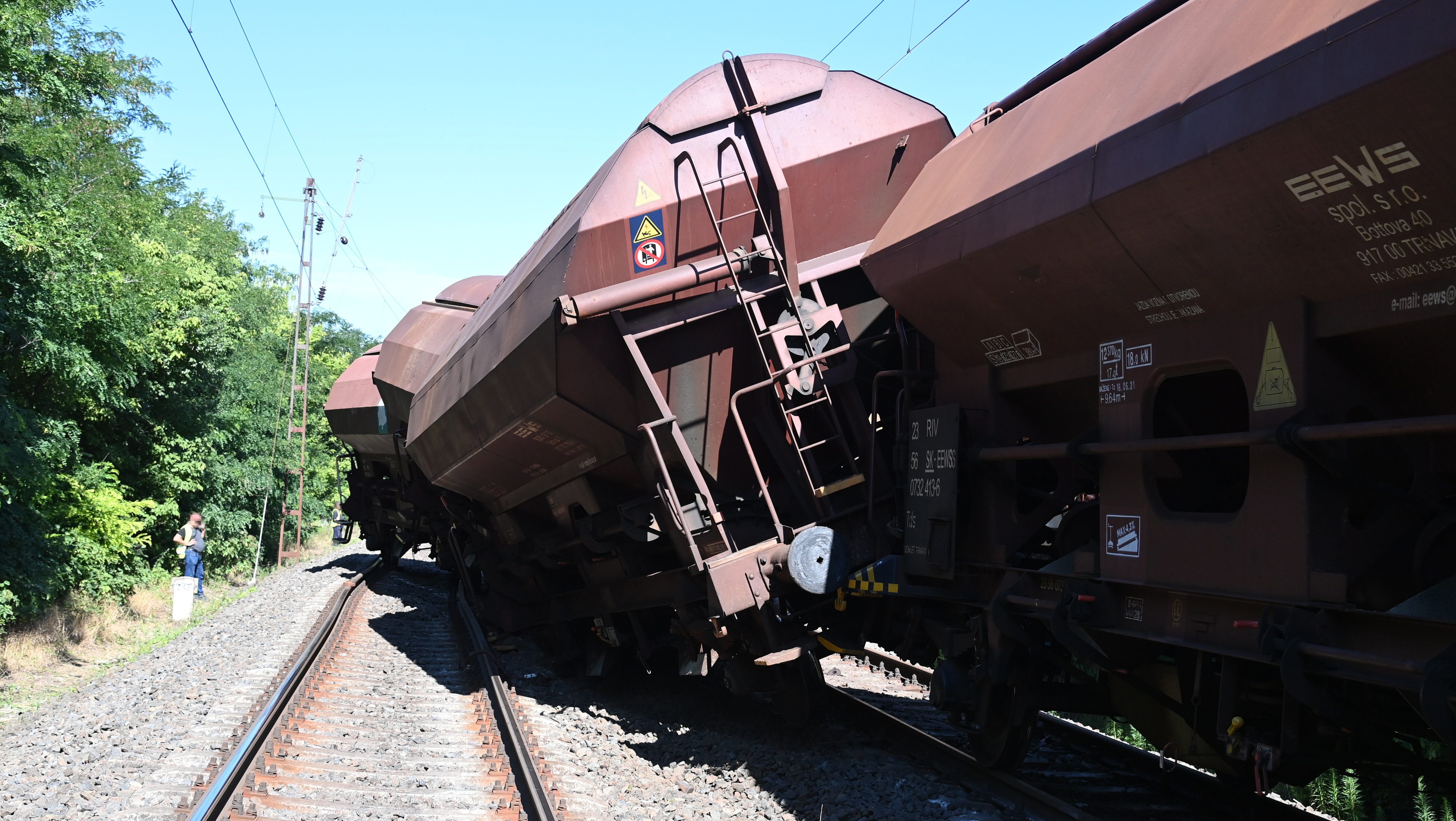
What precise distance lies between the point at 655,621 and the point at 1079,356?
524 centimetres

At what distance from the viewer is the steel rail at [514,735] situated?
5.84 meters

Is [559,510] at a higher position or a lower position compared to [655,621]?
higher

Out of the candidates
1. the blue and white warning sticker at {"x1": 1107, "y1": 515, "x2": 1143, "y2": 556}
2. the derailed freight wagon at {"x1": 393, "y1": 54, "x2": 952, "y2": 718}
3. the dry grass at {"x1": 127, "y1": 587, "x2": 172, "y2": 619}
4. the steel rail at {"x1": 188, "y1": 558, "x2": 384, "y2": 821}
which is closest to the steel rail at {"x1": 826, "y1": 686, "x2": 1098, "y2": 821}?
the derailed freight wagon at {"x1": 393, "y1": 54, "x2": 952, "y2": 718}

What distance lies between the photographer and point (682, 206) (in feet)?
23.2

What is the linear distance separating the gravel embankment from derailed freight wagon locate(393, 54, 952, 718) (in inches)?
19.5

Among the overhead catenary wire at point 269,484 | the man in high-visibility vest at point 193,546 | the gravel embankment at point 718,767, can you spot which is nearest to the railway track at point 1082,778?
the gravel embankment at point 718,767

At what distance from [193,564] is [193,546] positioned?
341 mm

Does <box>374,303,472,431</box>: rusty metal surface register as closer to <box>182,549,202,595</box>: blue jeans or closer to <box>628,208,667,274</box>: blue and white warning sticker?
<box>182,549,202,595</box>: blue jeans

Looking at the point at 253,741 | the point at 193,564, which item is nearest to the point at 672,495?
the point at 253,741

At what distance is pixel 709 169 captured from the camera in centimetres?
713

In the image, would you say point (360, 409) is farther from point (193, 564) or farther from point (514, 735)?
point (514, 735)

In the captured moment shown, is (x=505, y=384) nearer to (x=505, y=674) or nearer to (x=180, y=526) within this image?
(x=505, y=674)

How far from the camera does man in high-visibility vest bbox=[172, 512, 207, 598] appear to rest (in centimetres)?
1777

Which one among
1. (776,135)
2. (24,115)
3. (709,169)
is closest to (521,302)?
(709,169)
